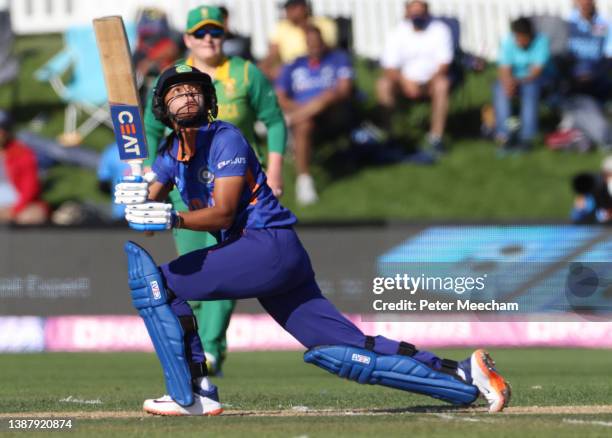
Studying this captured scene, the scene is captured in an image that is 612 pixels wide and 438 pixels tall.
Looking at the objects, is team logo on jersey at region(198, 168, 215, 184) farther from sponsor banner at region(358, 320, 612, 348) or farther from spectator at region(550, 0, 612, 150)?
spectator at region(550, 0, 612, 150)

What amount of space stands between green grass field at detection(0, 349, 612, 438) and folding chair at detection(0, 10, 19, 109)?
6.61 m

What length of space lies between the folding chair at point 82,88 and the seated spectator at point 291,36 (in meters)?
2.49

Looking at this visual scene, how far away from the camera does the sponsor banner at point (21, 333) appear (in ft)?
49.9

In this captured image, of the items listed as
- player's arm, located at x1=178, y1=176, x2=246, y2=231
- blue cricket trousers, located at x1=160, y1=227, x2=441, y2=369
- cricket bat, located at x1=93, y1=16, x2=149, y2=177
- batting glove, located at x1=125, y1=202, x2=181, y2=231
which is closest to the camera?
batting glove, located at x1=125, y1=202, x2=181, y2=231

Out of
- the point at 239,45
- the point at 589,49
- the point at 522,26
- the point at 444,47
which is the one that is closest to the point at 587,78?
the point at 589,49

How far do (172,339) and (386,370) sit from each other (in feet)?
3.72

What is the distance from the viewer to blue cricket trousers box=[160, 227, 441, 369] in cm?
700

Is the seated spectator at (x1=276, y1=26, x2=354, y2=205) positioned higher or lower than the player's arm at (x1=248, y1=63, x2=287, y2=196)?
lower

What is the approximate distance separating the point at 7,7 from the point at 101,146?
2863 mm

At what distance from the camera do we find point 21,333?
15258 millimetres

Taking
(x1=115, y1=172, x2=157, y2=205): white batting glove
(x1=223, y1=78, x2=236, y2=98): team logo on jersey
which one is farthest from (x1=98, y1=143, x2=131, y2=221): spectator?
(x1=115, y1=172, x2=157, y2=205): white batting glove

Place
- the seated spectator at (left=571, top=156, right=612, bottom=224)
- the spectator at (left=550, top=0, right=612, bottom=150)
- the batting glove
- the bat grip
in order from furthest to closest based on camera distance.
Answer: the spectator at (left=550, top=0, right=612, bottom=150) < the seated spectator at (left=571, top=156, right=612, bottom=224) < the bat grip < the batting glove

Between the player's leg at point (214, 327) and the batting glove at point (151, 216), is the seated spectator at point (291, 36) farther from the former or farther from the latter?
the batting glove at point (151, 216)

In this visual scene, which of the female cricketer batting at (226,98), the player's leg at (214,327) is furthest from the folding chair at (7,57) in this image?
the female cricketer batting at (226,98)
